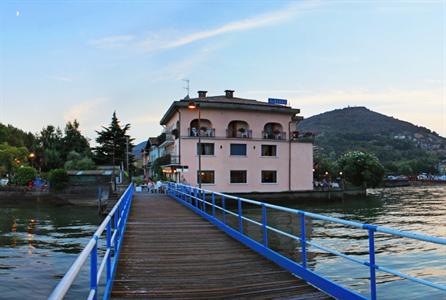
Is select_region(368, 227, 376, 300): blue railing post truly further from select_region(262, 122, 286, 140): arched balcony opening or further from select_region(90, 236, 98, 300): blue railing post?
select_region(262, 122, 286, 140): arched balcony opening


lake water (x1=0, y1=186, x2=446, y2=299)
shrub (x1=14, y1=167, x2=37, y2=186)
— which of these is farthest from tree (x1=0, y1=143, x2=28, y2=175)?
lake water (x1=0, y1=186, x2=446, y2=299)

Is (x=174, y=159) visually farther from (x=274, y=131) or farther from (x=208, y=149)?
(x=274, y=131)

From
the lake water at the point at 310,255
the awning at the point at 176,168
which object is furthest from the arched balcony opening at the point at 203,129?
the lake water at the point at 310,255

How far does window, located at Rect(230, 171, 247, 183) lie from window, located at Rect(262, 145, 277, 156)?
3.65m

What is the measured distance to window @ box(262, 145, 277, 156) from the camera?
5222cm

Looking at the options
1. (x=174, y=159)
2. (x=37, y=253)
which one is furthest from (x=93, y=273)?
(x=174, y=159)

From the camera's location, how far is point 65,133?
3752 inches

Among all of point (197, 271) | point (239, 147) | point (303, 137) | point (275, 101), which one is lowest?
point (197, 271)

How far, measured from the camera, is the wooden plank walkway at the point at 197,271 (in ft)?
21.7

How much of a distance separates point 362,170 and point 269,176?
32.3 meters

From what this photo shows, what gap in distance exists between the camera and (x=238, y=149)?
166ft

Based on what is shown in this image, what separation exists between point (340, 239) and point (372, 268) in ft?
55.5

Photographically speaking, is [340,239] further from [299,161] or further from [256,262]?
[299,161]

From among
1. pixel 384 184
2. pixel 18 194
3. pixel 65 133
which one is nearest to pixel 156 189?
pixel 18 194
